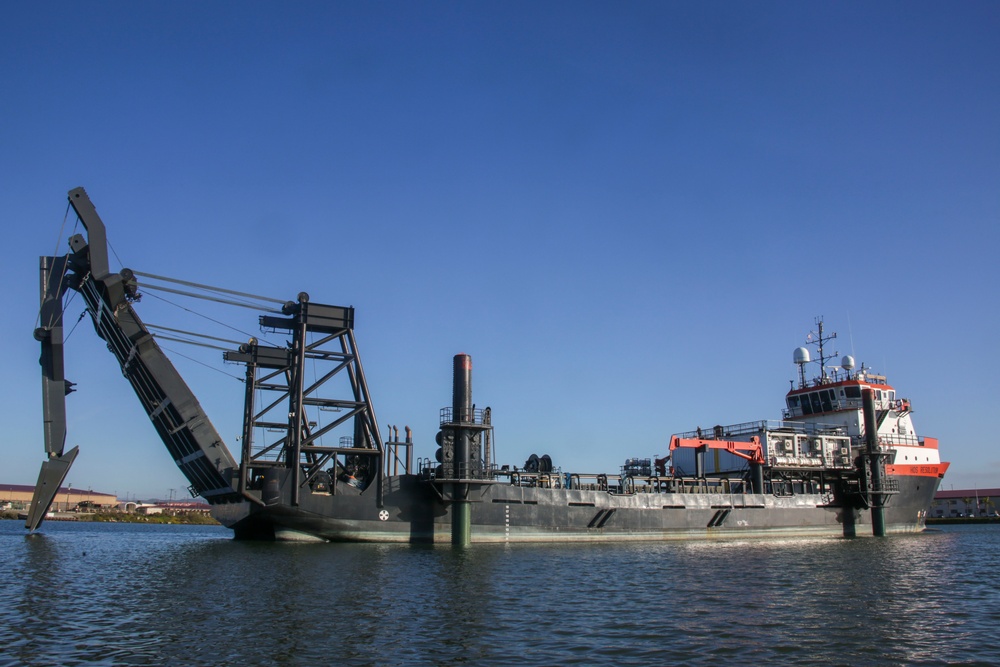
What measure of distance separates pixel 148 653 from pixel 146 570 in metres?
14.5

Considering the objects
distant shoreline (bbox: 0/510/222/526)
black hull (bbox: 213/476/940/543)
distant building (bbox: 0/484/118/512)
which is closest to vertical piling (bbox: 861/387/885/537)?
black hull (bbox: 213/476/940/543)

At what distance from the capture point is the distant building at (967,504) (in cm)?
10644

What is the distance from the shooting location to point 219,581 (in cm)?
2181

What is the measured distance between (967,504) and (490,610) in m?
118

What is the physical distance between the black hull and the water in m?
4.82

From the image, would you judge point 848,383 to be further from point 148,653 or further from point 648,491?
point 148,653

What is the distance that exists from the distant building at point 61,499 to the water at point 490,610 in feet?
437

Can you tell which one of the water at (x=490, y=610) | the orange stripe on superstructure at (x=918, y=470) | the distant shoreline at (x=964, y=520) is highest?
the orange stripe on superstructure at (x=918, y=470)

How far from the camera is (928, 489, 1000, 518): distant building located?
349ft

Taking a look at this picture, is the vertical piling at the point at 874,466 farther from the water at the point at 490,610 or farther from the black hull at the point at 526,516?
the water at the point at 490,610

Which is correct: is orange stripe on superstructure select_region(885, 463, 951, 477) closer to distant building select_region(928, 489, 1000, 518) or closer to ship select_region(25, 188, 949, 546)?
ship select_region(25, 188, 949, 546)

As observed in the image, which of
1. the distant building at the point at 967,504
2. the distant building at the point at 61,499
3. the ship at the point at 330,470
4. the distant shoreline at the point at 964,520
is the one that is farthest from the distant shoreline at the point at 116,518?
the distant building at the point at 967,504

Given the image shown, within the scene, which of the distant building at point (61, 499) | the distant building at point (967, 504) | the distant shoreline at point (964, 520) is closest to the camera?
the distant shoreline at point (964, 520)

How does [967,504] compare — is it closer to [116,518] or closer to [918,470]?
[918,470]
